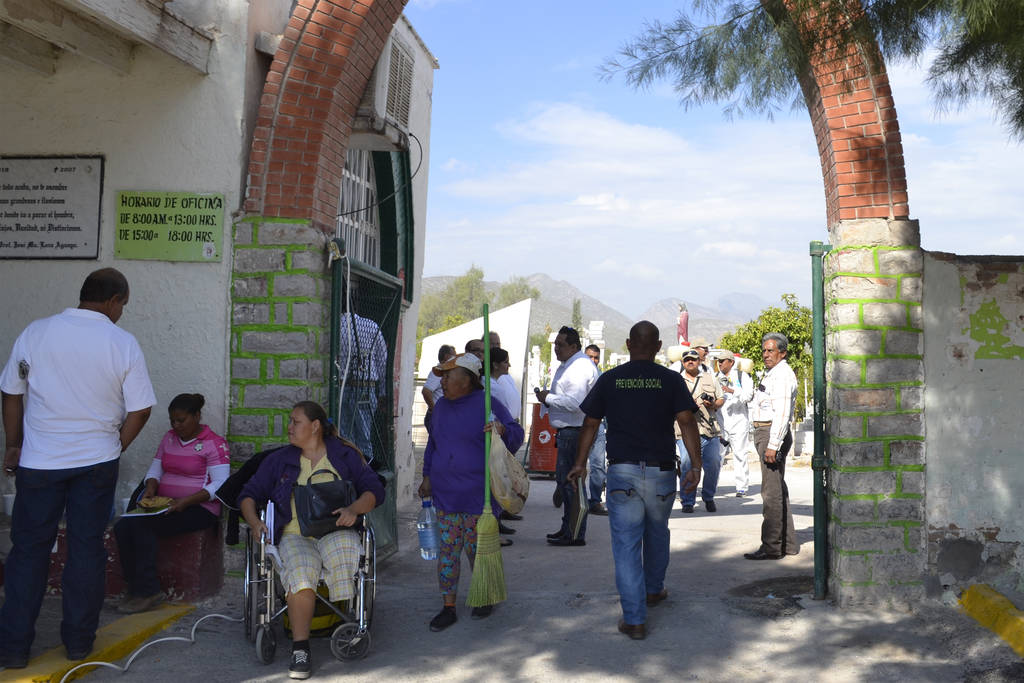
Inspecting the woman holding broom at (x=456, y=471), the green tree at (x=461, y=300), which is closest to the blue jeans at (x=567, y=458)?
the woman holding broom at (x=456, y=471)

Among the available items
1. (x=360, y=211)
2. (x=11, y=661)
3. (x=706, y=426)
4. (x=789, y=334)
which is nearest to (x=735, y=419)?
(x=706, y=426)

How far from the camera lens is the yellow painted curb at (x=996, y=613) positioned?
5.13 m

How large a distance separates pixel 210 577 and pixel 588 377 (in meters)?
3.86

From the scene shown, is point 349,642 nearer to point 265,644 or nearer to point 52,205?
point 265,644

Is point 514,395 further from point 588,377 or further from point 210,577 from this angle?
point 210,577

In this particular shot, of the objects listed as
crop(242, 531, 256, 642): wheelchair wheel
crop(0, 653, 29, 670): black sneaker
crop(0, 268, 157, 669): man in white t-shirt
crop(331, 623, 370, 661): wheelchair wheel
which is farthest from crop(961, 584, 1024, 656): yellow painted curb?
crop(0, 653, 29, 670): black sneaker

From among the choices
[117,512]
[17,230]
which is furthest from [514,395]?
[17,230]

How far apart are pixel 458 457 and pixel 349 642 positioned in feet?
4.27

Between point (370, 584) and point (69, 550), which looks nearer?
point (69, 550)

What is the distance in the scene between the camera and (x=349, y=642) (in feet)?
16.8

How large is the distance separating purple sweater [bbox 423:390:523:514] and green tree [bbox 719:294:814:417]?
23782 millimetres

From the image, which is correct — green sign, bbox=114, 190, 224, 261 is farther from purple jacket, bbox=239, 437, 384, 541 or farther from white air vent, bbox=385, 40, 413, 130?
purple jacket, bbox=239, 437, 384, 541

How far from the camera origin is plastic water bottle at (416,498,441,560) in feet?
19.6

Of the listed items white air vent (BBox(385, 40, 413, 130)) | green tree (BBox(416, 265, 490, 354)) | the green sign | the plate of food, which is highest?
green tree (BBox(416, 265, 490, 354))
